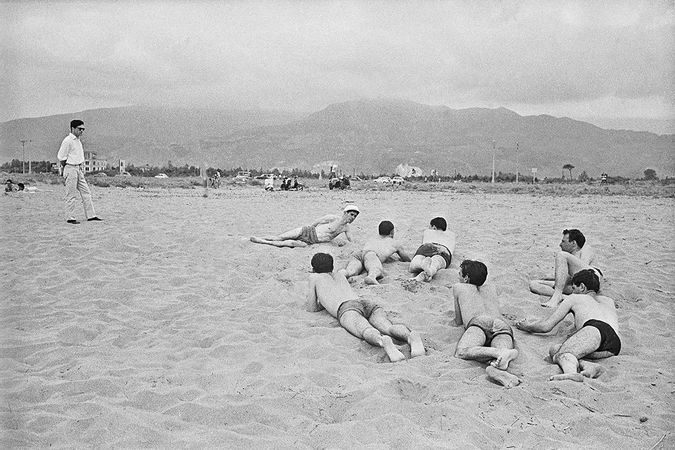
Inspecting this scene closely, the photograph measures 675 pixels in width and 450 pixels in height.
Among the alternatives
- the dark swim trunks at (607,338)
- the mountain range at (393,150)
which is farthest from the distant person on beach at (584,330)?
the mountain range at (393,150)

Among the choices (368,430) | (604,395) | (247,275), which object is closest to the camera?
(368,430)

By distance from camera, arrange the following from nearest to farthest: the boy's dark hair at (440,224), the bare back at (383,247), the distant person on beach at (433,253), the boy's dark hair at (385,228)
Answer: the distant person on beach at (433,253) < the bare back at (383,247) < the boy's dark hair at (385,228) < the boy's dark hair at (440,224)

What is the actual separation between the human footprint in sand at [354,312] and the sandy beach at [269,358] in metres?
0.12

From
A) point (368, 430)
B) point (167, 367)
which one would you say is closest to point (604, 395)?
point (368, 430)

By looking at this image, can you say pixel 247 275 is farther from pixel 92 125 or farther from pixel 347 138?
pixel 92 125

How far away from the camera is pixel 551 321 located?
5.38 meters

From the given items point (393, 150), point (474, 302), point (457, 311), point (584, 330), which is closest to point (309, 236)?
point (457, 311)

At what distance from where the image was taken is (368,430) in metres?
3.51

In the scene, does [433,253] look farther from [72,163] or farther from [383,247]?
[72,163]

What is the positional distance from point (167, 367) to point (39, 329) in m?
1.58

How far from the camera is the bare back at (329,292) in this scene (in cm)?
575

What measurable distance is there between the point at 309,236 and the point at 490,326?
4.47 m

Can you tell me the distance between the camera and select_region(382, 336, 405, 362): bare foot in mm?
4684

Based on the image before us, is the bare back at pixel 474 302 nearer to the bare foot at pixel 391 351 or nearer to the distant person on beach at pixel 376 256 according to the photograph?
the bare foot at pixel 391 351
